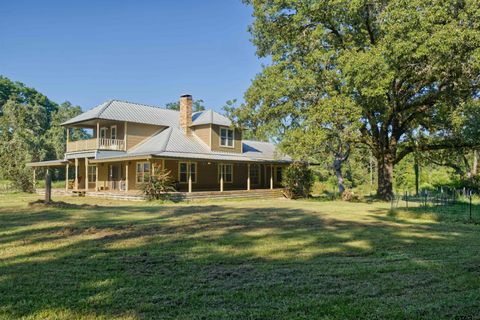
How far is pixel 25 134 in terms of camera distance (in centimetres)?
4366

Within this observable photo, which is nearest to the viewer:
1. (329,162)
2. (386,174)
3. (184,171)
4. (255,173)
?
(386,174)

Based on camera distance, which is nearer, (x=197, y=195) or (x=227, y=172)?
(x=197, y=195)

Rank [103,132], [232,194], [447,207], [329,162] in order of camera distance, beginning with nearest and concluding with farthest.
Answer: [447,207], [329,162], [232,194], [103,132]

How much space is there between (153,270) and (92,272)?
0.83m

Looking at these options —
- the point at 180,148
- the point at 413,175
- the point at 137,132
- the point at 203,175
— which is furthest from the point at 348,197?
the point at 137,132

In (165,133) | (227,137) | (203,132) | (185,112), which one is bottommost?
(227,137)

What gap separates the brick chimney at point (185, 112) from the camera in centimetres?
2786

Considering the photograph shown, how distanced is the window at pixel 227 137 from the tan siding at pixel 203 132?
1197mm

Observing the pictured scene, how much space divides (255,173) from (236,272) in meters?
26.1

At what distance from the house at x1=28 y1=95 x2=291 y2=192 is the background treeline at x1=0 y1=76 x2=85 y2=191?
2813 millimetres

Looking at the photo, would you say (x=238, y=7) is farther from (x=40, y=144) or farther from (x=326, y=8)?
(x=40, y=144)

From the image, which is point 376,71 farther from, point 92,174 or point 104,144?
point 92,174

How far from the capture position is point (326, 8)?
2022 cm

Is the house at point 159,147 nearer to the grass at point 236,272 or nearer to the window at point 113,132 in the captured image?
the window at point 113,132
